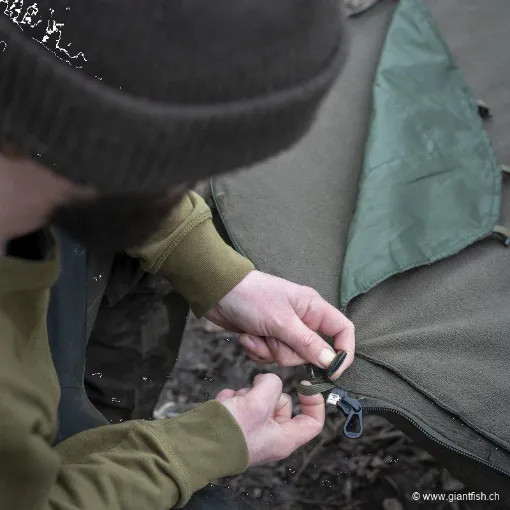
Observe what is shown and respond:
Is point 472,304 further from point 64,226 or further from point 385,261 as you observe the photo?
point 64,226

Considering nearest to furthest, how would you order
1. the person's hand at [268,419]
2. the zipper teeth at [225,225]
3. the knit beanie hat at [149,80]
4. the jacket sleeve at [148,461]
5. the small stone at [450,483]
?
the knit beanie hat at [149,80] → the jacket sleeve at [148,461] → the person's hand at [268,419] → the zipper teeth at [225,225] → the small stone at [450,483]

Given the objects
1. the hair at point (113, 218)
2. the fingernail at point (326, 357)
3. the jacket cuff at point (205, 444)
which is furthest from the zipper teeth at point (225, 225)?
the hair at point (113, 218)

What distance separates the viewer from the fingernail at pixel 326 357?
3.70 ft

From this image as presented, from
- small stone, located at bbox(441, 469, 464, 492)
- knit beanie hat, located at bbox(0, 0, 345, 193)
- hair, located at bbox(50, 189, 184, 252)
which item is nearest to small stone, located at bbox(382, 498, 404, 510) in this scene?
small stone, located at bbox(441, 469, 464, 492)

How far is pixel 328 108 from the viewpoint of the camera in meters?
1.60

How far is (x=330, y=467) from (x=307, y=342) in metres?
0.66

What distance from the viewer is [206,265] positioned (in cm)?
115

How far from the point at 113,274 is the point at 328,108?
69 centimetres

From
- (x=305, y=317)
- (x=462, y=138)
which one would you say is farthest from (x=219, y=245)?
(x=462, y=138)

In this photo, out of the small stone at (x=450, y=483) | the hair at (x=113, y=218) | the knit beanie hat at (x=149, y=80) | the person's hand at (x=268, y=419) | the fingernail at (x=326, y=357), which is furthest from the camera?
the small stone at (x=450, y=483)

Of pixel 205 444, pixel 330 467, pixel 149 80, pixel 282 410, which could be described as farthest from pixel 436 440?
pixel 149 80

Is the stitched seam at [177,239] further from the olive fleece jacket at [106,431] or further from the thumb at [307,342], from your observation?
the thumb at [307,342]

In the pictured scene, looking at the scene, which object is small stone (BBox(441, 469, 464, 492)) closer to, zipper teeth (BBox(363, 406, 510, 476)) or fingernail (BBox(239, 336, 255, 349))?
zipper teeth (BBox(363, 406, 510, 476))

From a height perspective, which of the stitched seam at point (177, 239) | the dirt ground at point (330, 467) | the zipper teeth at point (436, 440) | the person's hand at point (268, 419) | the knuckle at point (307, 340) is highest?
the stitched seam at point (177, 239)
